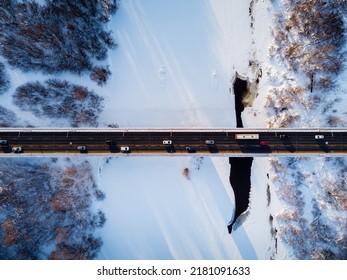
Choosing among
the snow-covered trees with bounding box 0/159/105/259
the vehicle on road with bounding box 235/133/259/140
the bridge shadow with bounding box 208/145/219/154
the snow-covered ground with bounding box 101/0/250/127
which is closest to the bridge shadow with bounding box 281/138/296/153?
the vehicle on road with bounding box 235/133/259/140

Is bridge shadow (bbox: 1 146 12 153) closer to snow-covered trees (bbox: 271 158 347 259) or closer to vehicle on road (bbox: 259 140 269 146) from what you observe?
vehicle on road (bbox: 259 140 269 146)

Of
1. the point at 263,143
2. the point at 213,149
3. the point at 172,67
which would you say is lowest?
the point at 213,149

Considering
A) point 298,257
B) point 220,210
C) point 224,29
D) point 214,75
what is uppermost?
point 224,29

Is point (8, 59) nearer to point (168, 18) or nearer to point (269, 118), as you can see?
point (168, 18)

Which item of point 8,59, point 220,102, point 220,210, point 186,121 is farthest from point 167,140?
point 8,59

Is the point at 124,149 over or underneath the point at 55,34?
underneath

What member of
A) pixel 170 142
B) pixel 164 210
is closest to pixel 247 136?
pixel 170 142

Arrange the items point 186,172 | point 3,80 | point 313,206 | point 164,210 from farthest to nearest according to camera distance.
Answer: point 164,210
point 186,172
point 313,206
point 3,80

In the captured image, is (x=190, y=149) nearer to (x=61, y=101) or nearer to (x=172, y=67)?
(x=172, y=67)
